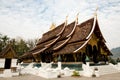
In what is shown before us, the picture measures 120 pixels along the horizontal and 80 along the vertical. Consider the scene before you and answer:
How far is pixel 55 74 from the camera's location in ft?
45.6

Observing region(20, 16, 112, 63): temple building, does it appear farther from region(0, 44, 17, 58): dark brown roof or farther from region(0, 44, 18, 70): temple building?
region(0, 44, 17, 58): dark brown roof

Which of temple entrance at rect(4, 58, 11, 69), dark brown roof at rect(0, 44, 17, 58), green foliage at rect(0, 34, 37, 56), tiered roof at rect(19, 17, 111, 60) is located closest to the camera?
dark brown roof at rect(0, 44, 17, 58)

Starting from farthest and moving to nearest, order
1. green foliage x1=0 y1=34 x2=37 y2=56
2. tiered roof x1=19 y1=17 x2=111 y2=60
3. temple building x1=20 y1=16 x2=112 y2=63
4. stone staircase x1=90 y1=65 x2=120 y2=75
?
green foliage x1=0 y1=34 x2=37 y2=56 → tiered roof x1=19 y1=17 x2=111 y2=60 → temple building x1=20 y1=16 x2=112 y2=63 → stone staircase x1=90 y1=65 x2=120 y2=75

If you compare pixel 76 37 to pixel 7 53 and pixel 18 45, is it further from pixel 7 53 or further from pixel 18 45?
pixel 18 45

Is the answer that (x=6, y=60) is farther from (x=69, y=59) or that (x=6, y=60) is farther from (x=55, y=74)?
(x=69, y=59)

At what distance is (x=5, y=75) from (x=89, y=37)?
9.99m

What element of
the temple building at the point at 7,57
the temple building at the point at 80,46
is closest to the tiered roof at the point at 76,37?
the temple building at the point at 80,46

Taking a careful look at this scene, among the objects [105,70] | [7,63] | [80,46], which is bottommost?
[105,70]

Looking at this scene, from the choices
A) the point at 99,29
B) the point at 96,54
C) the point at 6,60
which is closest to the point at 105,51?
the point at 96,54

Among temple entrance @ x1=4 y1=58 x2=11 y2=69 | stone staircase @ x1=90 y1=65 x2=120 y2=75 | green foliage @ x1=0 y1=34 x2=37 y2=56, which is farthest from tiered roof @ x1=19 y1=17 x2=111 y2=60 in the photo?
green foliage @ x1=0 y1=34 x2=37 y2=56

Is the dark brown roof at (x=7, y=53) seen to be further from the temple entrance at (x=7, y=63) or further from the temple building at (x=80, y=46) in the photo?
the temple building at (x=80, y=46)

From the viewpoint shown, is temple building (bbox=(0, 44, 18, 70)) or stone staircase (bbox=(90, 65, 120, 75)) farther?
stone staircase (bbox=(90, 65, 120, 75))

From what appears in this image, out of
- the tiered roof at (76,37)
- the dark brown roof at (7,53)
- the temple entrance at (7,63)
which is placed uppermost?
the tiered roof at (76,37)

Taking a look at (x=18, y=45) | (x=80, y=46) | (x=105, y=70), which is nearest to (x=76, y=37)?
(x=80, y=46)
